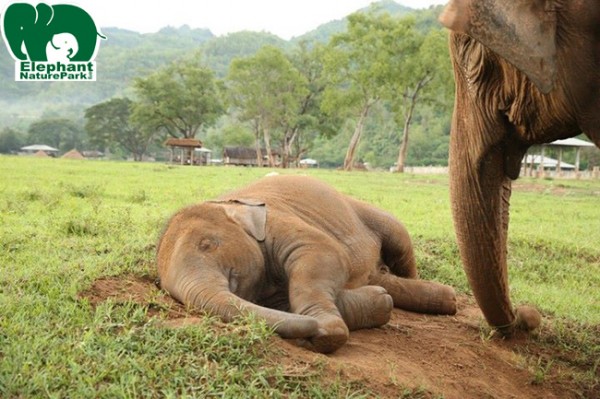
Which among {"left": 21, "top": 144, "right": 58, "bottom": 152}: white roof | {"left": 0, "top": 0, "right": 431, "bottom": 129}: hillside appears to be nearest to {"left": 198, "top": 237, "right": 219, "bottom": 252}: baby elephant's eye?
{"left": 21, "top": 144, "right": 58, "bottom": 152}: white roof

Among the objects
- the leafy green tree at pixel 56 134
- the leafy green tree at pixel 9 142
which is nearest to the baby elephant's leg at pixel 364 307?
the leafy green tree at pixel 9 142

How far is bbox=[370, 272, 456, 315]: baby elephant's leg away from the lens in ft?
17.0

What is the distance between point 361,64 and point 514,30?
4818 cm

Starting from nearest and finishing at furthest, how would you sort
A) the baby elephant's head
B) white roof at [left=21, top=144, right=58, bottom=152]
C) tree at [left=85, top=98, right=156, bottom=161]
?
the baby elephant's head < tree at [left=85, top=98, right=156, bottom=161] < white roof at [left=21, top=144, right=58, bottom=152]

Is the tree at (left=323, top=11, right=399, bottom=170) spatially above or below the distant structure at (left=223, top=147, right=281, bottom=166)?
above

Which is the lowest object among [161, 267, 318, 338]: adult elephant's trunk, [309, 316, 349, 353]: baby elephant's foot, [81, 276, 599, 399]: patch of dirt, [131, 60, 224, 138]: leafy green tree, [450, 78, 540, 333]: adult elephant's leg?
[81, 276, 599, 399]: patch of dirt

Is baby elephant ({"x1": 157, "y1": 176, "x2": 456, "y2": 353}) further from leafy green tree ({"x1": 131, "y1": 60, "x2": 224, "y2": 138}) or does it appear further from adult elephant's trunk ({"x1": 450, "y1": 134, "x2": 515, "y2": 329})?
leafy green tree ({"x1": 131, "y1": 60, "x2": 224, "y2": 138})

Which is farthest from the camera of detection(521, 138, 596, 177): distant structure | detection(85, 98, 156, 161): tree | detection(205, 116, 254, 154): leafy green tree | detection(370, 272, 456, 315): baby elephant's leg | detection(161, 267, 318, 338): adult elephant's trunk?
detection(205, 116, 254, 154): leafy green tree

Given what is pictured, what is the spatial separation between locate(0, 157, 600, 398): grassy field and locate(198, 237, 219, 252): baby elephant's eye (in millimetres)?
501

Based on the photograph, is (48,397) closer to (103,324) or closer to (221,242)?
(103,324)

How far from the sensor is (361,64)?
49500mm

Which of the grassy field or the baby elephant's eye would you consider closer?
the grassy field

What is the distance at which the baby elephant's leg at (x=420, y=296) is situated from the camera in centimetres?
518

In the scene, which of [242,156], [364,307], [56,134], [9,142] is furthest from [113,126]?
[364,307]
